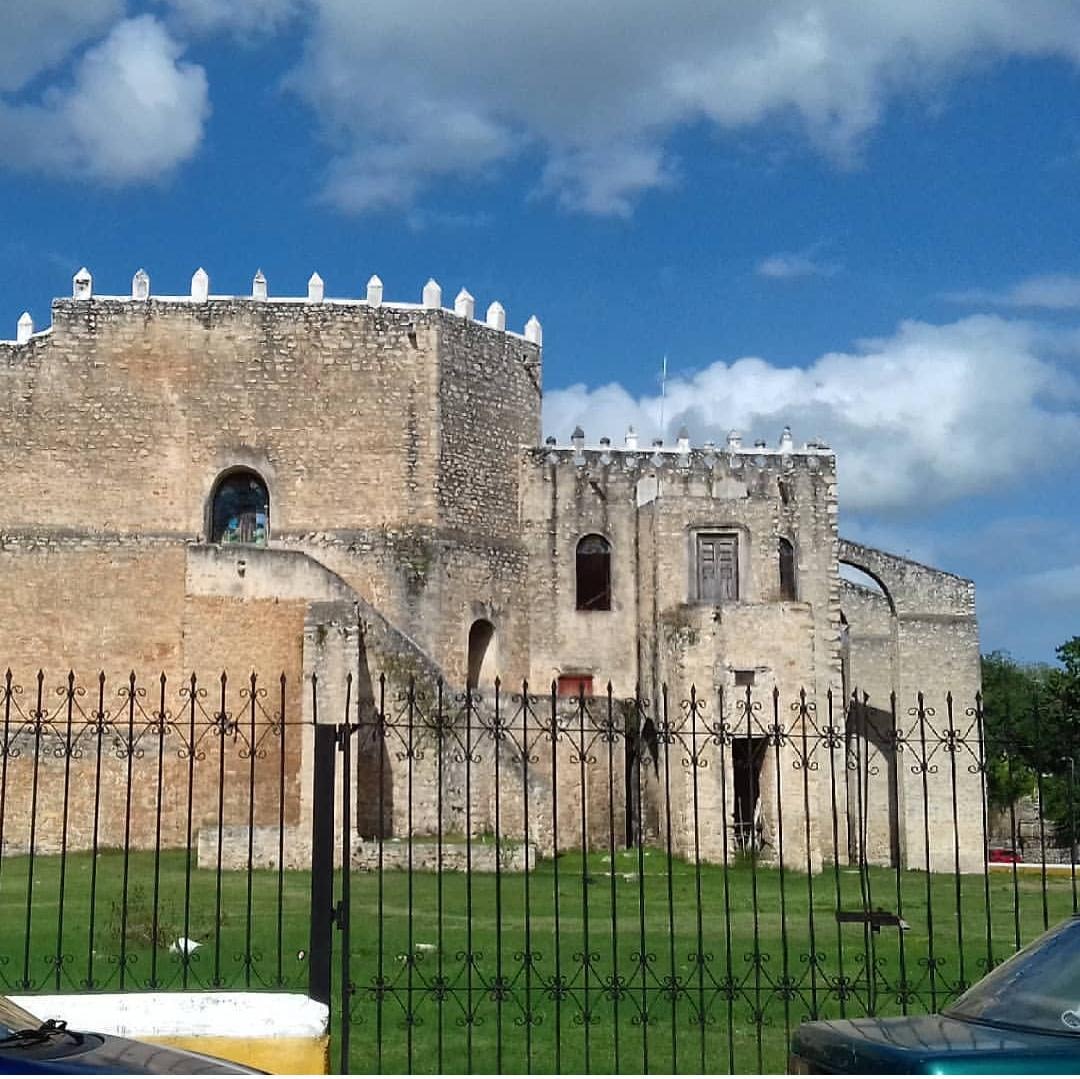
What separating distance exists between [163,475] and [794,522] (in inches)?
515

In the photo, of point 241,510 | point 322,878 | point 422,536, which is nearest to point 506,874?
point 422,536

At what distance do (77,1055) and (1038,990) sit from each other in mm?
3456

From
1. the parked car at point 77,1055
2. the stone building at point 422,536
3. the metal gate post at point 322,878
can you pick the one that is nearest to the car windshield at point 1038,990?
the parked car at point 77,1055

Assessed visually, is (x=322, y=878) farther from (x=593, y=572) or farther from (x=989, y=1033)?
(x=593, y=572)

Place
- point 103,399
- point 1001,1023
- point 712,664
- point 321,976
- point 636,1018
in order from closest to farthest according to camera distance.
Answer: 1. point 1001,1023
2. point 321,976
3. point 636,1018
4. point 712,664
5. point 103,399

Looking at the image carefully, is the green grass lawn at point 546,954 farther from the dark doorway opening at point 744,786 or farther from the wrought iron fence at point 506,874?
the dark doorway opening at point 744,786

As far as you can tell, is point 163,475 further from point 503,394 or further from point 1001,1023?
point 1001,1023

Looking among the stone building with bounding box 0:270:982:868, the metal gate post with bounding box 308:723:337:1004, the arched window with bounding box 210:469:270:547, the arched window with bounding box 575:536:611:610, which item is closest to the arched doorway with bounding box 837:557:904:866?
the stone building with bounding box 0:270:982:868

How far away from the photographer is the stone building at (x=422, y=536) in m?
26.6

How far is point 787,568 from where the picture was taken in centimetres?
3111

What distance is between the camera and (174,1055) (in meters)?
5.56

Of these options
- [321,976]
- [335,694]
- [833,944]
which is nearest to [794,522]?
[335,694]

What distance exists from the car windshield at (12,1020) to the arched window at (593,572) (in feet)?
84.1

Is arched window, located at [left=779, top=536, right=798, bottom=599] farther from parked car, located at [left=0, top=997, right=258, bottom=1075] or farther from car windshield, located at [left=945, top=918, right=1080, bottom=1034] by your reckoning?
parked car, located at [left=0, top=997, right=258, bottom=1075]
